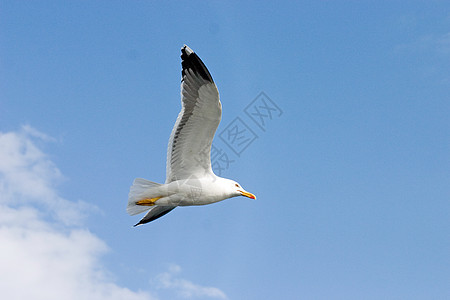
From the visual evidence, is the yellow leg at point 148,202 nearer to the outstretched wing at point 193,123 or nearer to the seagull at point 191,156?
the seagull at point 191,156

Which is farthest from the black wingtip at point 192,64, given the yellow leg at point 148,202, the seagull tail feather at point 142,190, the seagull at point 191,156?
the yellow leg at point 148,202

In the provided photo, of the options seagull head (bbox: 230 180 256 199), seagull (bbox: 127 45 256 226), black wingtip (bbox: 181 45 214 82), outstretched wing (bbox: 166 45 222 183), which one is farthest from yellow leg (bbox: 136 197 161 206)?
black wingtip (bbox: 181 45 214 82)

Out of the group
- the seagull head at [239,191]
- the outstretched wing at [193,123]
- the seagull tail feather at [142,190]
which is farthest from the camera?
the seagull head at [239,191]

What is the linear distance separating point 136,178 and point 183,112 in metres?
1.37

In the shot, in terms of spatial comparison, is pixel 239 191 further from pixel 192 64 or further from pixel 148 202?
pixel 192 64

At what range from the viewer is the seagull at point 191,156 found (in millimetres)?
8453

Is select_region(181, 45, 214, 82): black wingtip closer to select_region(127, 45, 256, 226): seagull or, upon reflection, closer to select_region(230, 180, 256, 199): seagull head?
select_region(127, 45, 256, 226): seagull

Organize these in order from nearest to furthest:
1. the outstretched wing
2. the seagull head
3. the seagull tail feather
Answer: the outstretched wing
the seagull tail feather
the seagull head

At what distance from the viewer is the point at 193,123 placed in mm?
8609

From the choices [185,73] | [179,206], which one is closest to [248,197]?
[179,206]

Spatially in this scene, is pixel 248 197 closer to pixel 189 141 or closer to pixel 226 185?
pixel 226 185

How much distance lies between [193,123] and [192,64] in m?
0.90

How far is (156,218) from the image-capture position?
10.2m

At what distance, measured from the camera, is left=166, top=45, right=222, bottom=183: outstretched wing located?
8.41 metres
